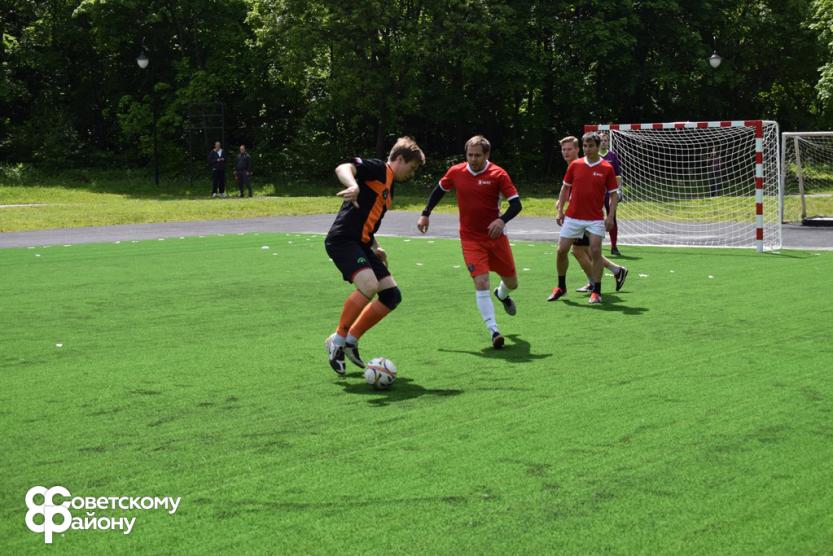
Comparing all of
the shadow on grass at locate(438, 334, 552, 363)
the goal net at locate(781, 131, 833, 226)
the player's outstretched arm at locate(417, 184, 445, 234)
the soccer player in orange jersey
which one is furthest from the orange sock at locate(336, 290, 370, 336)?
the goal net at locate(781, 131, 833, 226)

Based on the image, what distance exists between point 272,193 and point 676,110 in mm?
17458

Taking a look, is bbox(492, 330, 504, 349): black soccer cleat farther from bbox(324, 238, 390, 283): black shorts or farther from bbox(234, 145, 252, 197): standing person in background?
bbox(234, 145, 252, 197): standing person in background

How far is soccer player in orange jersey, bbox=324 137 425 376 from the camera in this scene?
331 inches

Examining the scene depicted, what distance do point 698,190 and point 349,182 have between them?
24068mm

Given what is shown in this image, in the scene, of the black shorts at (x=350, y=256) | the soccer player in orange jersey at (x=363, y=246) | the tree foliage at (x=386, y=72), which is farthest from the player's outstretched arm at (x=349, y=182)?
the tree foliage at (x=386, y=72)

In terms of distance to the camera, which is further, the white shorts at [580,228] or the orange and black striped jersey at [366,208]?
the white shorts at [580,228]

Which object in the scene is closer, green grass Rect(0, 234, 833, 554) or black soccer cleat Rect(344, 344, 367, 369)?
green grass Rect(0, 234, 833, 554)

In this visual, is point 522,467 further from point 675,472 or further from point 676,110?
point 676,110

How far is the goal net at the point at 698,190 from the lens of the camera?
2180 centimetres

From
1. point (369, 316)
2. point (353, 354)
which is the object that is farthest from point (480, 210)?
point (353, 354)

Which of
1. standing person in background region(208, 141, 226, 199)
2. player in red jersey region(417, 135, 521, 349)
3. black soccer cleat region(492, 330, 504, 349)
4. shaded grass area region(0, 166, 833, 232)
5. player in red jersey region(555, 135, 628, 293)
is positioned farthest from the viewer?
standing person in background region(208, 141, 226, 199)

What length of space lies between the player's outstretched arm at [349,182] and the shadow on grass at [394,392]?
4.42ft

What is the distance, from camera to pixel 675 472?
576cm

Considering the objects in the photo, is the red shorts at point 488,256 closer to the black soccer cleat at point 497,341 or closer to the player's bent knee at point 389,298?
the black soccer cleat at point 497,341
